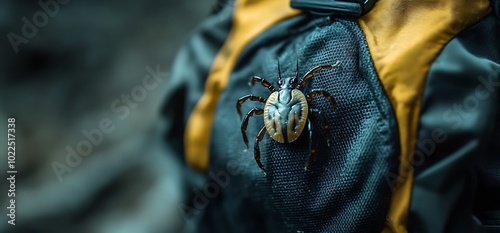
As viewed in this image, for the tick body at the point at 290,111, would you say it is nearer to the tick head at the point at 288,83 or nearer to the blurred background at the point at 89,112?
the tick head at the point at 288,83

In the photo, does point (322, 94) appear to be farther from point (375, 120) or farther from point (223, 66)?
point (223, 66)

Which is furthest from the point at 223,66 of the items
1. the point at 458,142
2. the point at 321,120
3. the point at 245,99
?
the point at 458,142

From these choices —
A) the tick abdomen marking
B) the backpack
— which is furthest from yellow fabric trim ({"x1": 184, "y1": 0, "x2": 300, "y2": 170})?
the tick abdomen marking

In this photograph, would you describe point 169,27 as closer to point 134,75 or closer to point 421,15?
point 134,75

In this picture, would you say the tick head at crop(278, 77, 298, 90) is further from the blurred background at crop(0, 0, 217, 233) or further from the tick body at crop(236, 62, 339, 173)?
the blurred background at crop(0, 0, 217, 233)

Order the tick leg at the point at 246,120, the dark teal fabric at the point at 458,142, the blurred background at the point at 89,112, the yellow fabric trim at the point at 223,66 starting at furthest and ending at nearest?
the blurred background at the point at 89,112 < the yellow fabric trim at the point at 223,66 < the tick leg at the point at 246,120 < the dark teal fabric at the point at 458,142

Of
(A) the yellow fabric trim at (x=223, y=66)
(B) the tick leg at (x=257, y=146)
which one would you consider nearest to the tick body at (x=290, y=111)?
(B) the tick leg at (x=257, y=146)
